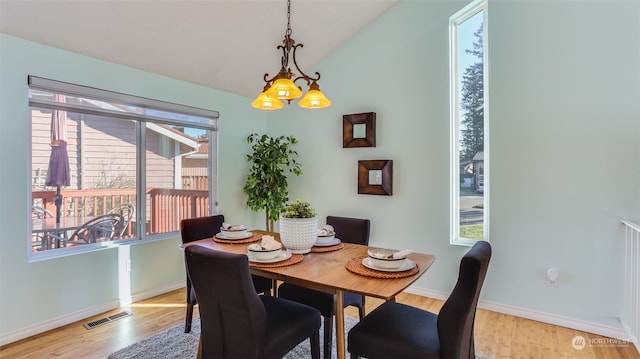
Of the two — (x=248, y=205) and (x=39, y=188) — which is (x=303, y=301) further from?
(x=39, y=188)

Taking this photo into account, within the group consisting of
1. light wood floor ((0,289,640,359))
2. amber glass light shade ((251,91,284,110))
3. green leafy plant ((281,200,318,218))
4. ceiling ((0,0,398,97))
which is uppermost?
ceiling ((0,0,398,97))

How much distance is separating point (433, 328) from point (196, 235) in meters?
1.85

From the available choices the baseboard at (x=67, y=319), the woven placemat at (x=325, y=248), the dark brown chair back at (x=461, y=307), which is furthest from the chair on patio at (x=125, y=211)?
the dark brown chair back at (x=461, y=307)

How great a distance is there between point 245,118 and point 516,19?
3.07m

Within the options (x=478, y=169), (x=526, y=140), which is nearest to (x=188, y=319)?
(x=478, y=169)

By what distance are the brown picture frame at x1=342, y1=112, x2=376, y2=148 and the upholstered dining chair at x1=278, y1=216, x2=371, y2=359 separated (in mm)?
1199

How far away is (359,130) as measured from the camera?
3.65 m

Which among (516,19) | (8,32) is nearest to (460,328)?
(516,19)

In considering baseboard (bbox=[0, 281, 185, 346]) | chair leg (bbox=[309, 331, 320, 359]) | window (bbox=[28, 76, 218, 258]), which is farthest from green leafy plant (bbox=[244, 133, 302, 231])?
chair leg (bbox=[309, 331, 320, 359])

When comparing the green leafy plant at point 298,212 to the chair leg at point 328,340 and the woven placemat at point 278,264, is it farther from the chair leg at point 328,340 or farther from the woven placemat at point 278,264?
the chair leg at point 328,340

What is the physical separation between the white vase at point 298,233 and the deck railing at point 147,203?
2.04 meters

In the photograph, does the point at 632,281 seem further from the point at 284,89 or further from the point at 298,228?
the point at 284,89

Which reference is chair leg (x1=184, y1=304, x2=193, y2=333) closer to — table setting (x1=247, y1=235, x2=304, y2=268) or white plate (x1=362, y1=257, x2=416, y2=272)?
table setting (x1=247, y1=235, x2=304, y2=268)

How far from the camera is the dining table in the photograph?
4.70 feet
